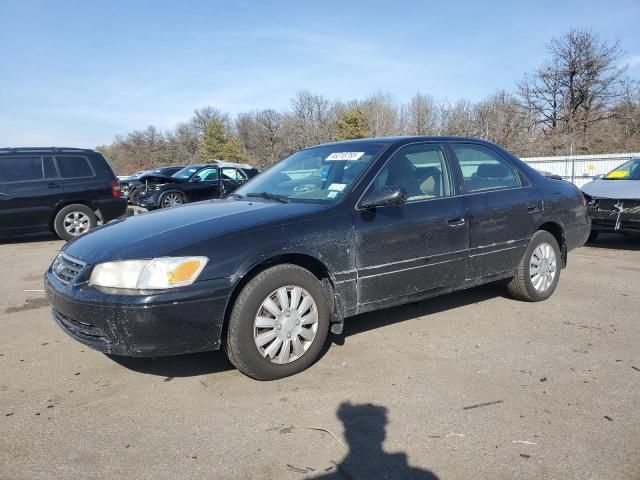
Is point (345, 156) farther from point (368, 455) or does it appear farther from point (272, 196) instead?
point (368, 455)

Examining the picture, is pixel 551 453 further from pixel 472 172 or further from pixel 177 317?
pixel 472 172

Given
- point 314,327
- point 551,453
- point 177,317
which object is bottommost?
point 551,453

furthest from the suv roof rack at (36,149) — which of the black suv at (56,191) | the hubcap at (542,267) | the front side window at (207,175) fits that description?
the hubcap at (542,267)

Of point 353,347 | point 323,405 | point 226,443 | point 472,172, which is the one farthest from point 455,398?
point 472,172

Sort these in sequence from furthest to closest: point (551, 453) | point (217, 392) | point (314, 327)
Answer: point (314, 327) < point (217, 392) < point (551, 453)

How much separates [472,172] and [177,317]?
2949 millimetres

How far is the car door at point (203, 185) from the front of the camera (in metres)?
15.4

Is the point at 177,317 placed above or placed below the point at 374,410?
above

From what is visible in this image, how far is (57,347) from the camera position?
4.13 metres

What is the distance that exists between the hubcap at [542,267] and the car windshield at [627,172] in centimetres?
485

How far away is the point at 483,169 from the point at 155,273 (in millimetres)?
3172

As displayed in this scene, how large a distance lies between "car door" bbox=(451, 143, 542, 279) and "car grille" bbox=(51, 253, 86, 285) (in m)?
3.04

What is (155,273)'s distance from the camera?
3.02 meters

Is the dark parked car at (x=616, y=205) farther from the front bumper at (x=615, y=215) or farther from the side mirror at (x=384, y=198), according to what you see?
the side mirror at (x=384, y=198)
